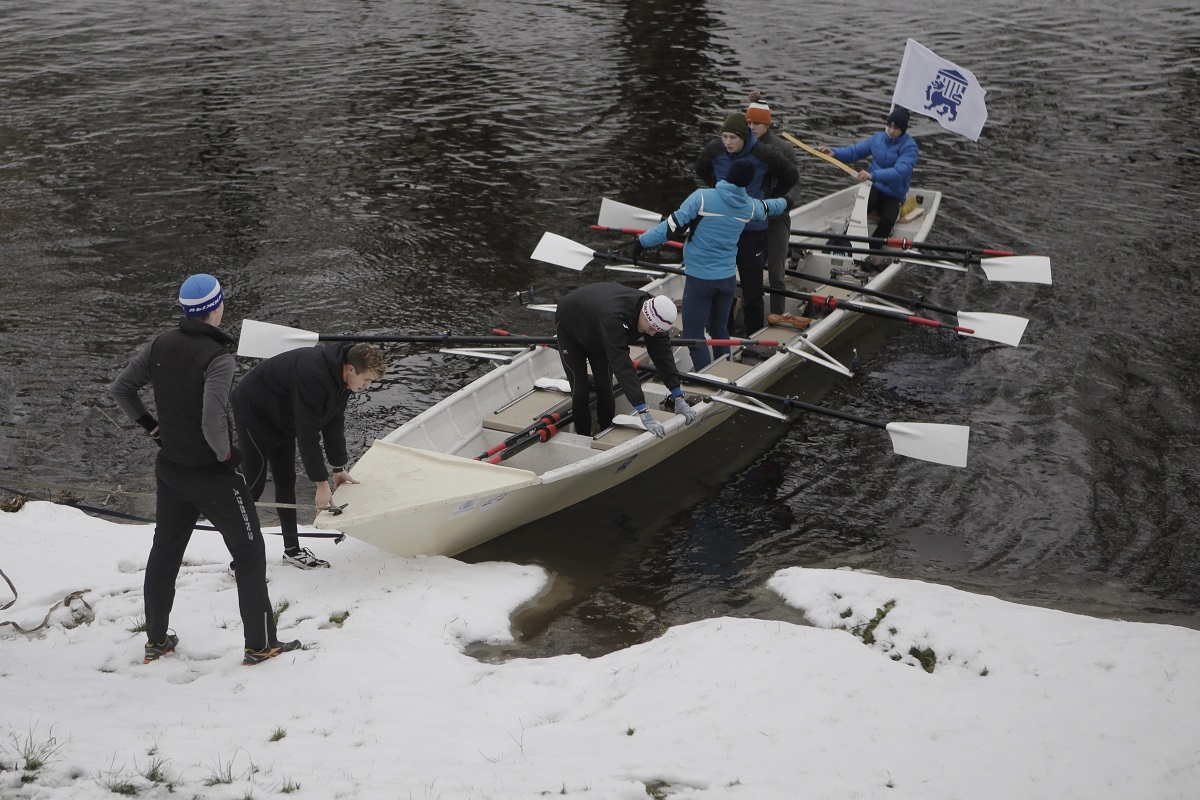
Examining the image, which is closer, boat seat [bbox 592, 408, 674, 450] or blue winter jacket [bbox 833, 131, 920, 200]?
boat seat [bbox 592, 408, 674, 450]

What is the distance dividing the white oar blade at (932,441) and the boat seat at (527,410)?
313 cm

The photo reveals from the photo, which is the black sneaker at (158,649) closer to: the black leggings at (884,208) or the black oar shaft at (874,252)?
the black oar shaft at (874,252)

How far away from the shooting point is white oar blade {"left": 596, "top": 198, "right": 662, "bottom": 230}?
13.2 meters

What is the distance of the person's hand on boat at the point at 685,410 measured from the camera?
9.28m

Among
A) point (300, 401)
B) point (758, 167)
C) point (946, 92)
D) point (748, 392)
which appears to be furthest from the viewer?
point (946, 92)

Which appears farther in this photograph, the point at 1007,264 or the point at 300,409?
the point at 1007,264

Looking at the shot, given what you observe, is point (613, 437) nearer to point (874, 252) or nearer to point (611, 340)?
point (611, 340)

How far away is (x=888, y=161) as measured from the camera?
1324 centimetres

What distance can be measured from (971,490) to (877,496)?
0.95 meters

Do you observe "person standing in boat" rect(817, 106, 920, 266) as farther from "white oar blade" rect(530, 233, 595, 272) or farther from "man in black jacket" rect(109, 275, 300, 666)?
"man in black jacket" rect(109, 275, 300, 666)

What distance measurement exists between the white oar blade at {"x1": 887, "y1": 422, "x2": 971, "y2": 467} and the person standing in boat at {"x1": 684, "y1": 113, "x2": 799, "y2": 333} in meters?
2.47

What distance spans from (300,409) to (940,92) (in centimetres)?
1028

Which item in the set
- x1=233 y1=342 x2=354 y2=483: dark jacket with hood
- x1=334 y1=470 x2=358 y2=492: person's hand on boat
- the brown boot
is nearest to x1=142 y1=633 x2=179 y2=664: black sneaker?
x1=233 y1=342 x2=354 y2=483: dark jacket with hood

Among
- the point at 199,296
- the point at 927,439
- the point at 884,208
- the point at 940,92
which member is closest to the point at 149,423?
the point at 199,296
